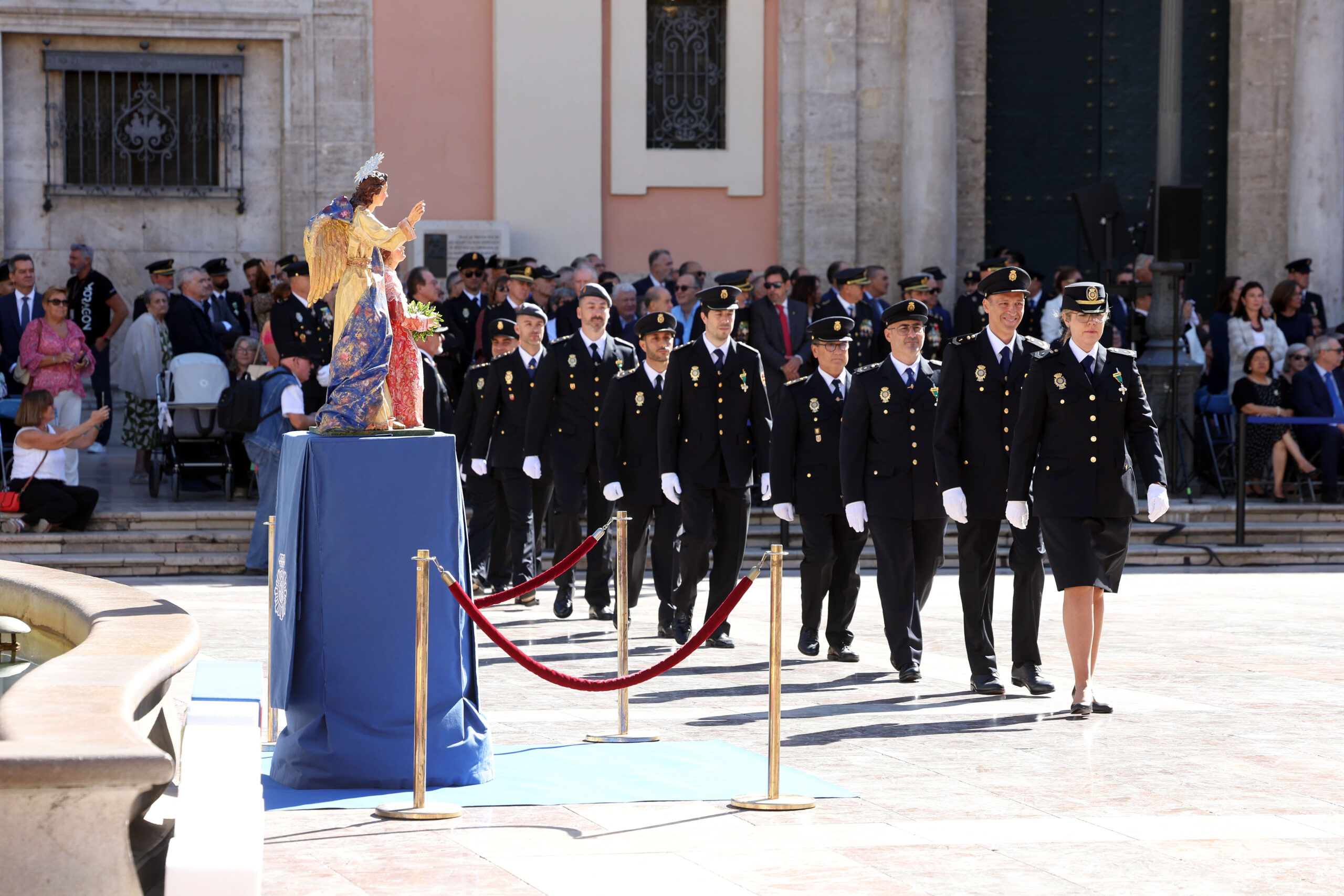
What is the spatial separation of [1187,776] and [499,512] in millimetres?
7086

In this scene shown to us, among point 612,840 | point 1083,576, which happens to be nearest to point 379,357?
point 612,840

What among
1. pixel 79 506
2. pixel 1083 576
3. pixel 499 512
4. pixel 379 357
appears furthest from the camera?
pixel 79 506

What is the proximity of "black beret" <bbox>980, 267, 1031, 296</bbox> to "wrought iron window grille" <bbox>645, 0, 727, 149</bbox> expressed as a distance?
12.1m

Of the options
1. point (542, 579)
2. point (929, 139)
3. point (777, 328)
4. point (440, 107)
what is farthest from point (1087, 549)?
point (440, 107)

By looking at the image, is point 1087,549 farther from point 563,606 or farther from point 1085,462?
point 563,606

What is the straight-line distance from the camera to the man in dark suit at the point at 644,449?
37.4ft

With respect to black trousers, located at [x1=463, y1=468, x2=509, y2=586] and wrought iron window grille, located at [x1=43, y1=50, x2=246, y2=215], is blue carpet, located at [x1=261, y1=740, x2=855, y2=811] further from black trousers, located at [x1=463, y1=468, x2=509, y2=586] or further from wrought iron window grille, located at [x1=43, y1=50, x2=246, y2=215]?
wrought iron window grille, located at [x1=43, y1=50, x2=246, y2=215]

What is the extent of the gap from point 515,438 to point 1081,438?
5.23 meters

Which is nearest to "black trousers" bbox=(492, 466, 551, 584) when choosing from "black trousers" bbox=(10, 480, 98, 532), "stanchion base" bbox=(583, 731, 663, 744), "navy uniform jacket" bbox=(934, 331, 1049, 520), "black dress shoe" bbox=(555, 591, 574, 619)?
"black dress shoe" bbox=(555, 591, 574, 619)

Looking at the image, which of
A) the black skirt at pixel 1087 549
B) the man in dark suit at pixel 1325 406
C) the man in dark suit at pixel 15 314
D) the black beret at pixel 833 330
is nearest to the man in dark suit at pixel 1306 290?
the man in dark suit at pixel 1325 406

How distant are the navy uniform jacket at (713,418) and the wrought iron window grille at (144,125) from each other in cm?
1046

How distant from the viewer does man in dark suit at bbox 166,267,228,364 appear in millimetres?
16344

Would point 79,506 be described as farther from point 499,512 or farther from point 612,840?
point 612,840

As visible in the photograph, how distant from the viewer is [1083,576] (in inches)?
335
